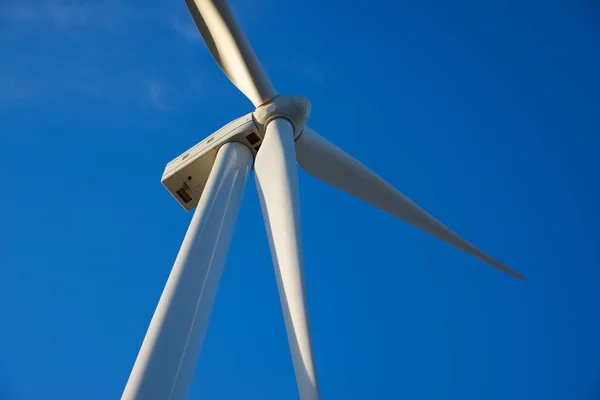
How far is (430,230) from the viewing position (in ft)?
32.8

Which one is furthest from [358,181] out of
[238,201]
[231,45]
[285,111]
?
[238,201]

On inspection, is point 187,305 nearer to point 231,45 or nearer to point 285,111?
point 285,111

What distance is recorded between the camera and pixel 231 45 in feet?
29.5

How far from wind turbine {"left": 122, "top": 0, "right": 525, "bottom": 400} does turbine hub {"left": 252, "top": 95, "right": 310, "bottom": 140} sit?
0.01 metres

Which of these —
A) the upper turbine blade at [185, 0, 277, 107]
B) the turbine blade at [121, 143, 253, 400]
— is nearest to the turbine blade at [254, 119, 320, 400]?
the turbine blade at [121, 143, 253, 400]

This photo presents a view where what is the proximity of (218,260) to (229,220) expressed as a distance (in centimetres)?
71

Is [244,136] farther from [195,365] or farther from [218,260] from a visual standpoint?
[195,365]

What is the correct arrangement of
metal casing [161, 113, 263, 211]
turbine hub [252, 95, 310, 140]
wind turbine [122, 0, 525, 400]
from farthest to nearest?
turbine hub [252, 95, 310, 140]
metal casing [161, 113, 263, 211]
wind turbine [122, 0, 525, 400]

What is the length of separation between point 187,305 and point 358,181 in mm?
5135

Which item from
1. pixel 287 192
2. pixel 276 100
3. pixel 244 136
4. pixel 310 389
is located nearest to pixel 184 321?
pixel 310 389

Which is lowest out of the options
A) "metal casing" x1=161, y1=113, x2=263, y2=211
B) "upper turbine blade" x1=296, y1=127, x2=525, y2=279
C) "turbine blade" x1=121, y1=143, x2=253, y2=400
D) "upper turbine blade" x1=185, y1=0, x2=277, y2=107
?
"turbine blade" x1=121, y1=143, x2=253, y2=400

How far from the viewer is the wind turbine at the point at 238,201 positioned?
464cm

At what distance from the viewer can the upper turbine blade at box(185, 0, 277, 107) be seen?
8.82 m

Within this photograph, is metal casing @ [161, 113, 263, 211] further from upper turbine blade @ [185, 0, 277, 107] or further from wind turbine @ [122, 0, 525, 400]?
upper turbine blade @ [185, 0, 277, 107]
